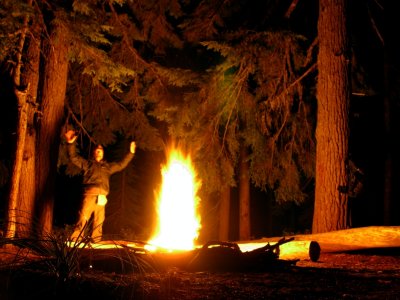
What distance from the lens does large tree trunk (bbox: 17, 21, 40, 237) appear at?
8.05 m

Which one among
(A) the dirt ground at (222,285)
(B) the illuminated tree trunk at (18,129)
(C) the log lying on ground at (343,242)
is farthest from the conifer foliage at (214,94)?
(A) the dirt ground at (222,285)

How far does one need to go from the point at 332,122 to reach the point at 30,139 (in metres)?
5.44

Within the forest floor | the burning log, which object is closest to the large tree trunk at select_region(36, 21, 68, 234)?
the forest floor

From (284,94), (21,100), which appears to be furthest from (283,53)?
(21,100)

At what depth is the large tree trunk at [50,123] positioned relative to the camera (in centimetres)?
829

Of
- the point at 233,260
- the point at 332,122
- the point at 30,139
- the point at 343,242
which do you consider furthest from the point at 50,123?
the point at 343,242

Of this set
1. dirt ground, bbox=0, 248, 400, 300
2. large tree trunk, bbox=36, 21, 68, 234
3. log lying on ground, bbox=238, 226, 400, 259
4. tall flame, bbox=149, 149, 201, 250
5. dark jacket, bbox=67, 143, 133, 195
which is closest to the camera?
dirt ground, bbox=0, 248, 400, 300

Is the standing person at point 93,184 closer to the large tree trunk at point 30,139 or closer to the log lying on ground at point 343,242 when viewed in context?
the large tree trunk at point 30,139

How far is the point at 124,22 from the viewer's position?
38.0 ft

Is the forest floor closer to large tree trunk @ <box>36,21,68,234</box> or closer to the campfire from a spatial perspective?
the campfire

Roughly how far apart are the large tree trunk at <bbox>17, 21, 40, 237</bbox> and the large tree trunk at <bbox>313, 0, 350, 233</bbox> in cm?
510

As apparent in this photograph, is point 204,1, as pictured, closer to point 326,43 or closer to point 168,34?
point 168,34

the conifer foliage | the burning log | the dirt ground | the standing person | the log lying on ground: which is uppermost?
the conifer foliage

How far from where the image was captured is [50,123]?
8445mm
